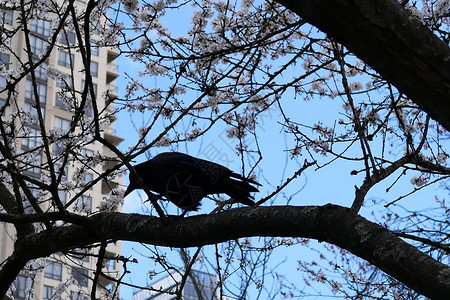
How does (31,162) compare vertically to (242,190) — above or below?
above

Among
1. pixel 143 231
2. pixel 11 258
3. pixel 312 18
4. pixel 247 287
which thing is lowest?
pixel 312 18

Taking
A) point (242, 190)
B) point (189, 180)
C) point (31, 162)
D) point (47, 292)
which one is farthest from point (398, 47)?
point (47, 292)

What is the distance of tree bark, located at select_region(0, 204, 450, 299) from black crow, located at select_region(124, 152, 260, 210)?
0.35 meters

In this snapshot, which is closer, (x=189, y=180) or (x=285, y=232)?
(x=285, y=232)

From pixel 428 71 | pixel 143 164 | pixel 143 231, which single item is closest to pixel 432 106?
pixel 428 71

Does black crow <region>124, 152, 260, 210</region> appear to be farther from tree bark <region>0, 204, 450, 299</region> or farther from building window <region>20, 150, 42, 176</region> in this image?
building window <region>20, 150, 42, 176</region>

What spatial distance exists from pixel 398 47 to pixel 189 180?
1725 mm

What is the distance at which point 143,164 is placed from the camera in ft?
9.98

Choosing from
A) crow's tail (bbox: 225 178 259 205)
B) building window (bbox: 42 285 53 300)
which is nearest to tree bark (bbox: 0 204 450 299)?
crow's tail (bbox: 225 178 259 205)

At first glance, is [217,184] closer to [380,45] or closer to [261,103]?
[380,45]

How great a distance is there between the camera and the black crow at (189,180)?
2.78m

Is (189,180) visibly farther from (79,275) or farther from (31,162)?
(79,275)

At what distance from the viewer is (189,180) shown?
293cm

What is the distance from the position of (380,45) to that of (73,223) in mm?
1648
